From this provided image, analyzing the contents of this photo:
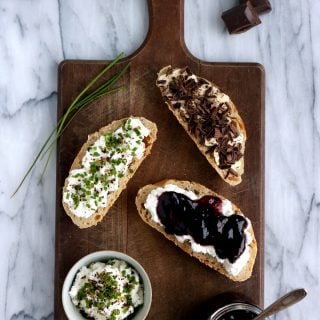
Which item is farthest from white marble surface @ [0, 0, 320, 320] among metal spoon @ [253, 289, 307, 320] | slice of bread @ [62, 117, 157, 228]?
metal spoon @ [253, 289, 307, 320]

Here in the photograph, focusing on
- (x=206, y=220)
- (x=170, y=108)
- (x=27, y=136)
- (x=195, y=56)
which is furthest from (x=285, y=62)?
(x=27, y=136)

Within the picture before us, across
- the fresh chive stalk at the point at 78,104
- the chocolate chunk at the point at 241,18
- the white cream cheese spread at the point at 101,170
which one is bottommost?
the white cream cheese spread at the point at 101,170

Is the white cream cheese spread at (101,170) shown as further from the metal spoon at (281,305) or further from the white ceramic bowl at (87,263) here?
the metal spoon at (281,305)

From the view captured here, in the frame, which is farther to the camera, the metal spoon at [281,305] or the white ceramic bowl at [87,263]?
the white ceramic bowl at [87,263]

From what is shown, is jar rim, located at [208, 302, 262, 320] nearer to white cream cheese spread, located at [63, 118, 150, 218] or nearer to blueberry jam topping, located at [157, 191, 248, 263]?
blueberry jam topping, located at [157, 191, 248, 263]

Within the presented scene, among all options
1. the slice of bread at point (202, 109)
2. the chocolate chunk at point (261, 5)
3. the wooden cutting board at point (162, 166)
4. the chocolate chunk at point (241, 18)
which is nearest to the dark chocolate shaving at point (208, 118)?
the slice of bread at point (202, 109)

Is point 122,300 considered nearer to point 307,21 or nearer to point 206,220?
point 206,220
